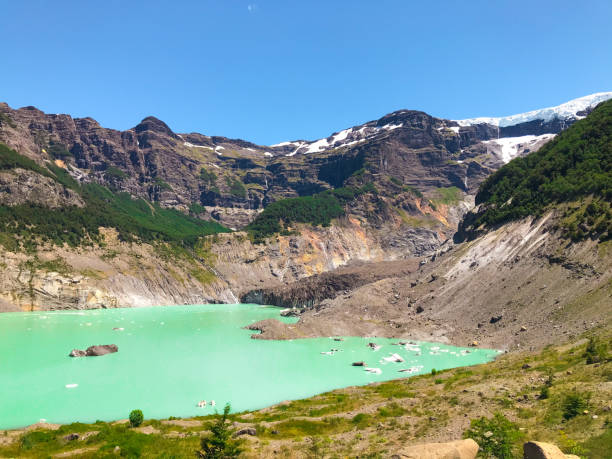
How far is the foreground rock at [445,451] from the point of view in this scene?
1385 centimetres

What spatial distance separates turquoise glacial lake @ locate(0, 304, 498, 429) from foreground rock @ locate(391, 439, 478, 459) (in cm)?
2439

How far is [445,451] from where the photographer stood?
555 inches

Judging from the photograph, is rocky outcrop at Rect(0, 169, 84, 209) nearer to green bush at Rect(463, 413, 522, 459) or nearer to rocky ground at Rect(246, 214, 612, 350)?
rocky ground at Rect(246, 214, 612, 350)

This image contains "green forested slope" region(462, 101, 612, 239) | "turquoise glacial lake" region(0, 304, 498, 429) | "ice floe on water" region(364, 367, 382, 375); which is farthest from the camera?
"green forested slope" region(462, 101, 612, 239)

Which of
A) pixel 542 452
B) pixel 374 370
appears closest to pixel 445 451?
pixel 542 452

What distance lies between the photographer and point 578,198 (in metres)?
75.3

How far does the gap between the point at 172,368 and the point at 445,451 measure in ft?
141

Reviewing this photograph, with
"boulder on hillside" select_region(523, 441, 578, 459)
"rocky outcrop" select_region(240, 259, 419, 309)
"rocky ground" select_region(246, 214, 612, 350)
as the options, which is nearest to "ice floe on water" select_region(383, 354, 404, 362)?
"rocky ground" select_region(246, 214, 612, 350)

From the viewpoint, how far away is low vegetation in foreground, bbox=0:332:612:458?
16.4m

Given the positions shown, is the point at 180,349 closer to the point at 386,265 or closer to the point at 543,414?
the point at 543,414

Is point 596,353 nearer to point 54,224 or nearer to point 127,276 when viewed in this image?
point 127,276

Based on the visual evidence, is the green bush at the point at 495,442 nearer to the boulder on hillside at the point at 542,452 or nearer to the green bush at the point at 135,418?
the boulder on hillside at the point at 542,452

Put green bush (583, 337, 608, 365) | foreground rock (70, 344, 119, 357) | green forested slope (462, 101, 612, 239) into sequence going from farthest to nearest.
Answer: green forested slope (462, 101, 612, 239) < foreground rock (70, 344, 119, 357) < green bush (583, 337, 608, 365)

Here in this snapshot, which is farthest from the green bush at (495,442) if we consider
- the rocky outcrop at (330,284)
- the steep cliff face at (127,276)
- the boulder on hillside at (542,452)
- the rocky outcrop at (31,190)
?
the rocky outcrop at (31,190)
